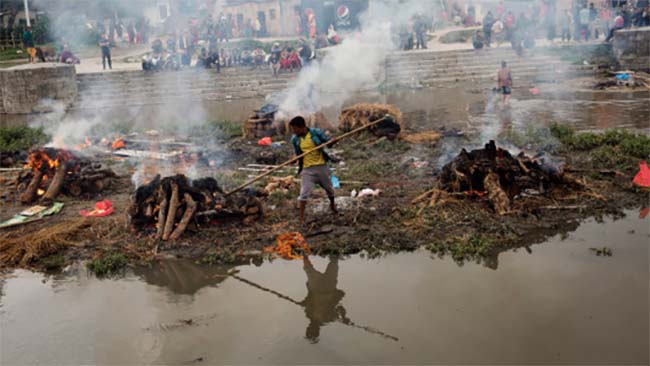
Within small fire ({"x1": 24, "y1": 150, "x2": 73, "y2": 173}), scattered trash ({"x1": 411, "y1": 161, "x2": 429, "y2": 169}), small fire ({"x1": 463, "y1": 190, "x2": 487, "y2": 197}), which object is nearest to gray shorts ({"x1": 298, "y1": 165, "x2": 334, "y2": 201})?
small fire ({"x1": 463, "y1": 190, "x2": 487, "y2": 197})

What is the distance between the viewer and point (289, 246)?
6.82 m

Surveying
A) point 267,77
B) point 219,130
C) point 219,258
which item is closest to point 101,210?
point 219,258

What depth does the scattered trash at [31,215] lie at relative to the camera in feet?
27.0

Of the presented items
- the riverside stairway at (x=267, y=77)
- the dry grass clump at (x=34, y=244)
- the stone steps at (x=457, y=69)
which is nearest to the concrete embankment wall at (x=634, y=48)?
the riverside stairway at (x=267, y=77)

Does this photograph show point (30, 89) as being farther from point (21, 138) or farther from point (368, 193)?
point (368, 193)

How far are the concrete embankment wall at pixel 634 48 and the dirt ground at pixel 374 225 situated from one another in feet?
45.5

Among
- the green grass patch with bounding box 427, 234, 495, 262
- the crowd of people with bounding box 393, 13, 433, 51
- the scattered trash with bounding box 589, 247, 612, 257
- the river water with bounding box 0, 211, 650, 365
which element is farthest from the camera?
the crowd of people with bounding box 393, 13, 433, 51

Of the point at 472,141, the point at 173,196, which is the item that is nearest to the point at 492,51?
the point at 472,141

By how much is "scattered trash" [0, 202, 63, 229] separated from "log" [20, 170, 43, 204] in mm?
354

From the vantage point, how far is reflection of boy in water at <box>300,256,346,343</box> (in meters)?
5.27

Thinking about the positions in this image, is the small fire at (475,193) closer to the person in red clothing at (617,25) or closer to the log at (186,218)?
the log at (186,218)

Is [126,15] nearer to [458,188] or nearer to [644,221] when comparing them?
[458,188]

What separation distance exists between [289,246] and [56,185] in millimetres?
4647

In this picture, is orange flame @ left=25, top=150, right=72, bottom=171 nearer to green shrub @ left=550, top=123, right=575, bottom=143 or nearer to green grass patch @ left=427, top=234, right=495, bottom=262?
green grass patch @ left=427, top=234, right=495, bottom=262
